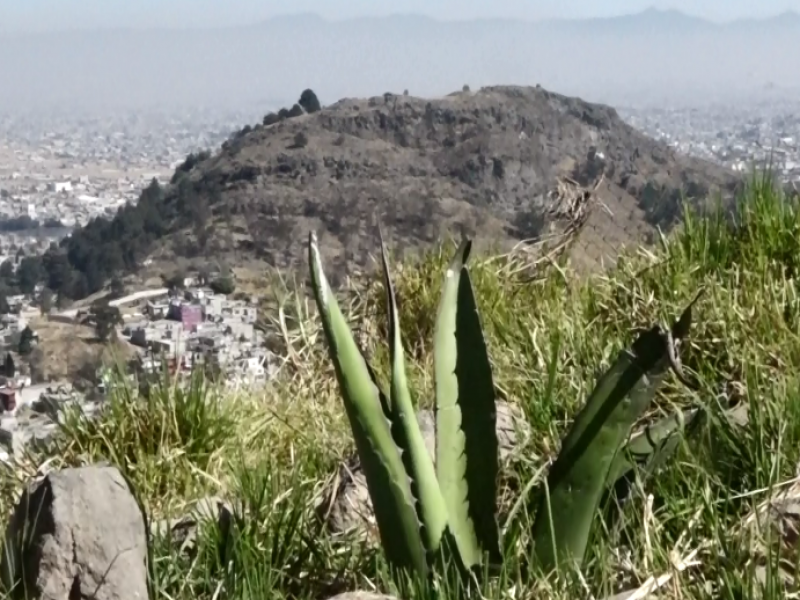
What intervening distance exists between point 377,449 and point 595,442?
19.7 inches

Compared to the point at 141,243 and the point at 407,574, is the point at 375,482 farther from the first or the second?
the point at 141,243

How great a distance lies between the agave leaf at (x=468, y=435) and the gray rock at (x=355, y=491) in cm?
21

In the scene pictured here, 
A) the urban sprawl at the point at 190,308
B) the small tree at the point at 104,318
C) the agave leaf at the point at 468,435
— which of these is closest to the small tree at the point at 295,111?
the urban sprawl at the point at 190,308

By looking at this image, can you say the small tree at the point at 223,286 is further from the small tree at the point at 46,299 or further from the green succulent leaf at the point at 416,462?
the green succulent leaf at the point at 416,462

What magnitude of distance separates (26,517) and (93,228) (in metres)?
14.3

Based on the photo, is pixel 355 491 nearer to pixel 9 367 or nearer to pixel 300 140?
pixel 9 367

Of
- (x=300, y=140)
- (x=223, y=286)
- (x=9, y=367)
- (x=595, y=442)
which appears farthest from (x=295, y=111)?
(x=595, y=442)

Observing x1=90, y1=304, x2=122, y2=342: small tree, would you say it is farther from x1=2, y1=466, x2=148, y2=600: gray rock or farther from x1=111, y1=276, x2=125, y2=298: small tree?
x1=2, y1=466, x2=148, y2=600: gray rock

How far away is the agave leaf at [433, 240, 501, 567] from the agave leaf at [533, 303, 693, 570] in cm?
14

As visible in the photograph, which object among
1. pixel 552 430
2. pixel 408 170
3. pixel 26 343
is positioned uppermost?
pixel 552 430

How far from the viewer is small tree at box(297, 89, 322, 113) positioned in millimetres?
18517

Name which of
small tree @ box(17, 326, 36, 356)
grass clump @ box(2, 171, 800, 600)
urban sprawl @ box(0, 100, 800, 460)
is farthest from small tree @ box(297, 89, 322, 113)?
grass clump @ box(2, 171, 800, 600)

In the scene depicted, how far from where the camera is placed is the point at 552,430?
330 centimetres

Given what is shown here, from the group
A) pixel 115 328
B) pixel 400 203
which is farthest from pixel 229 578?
pixel 400 203
